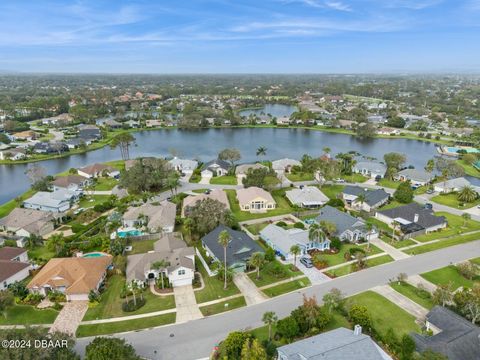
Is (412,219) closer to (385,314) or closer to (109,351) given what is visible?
(385,314)

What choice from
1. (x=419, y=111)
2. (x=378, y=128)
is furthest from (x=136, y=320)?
(x=419, y=111)

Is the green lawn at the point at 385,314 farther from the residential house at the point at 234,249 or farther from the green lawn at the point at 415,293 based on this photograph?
the residential house at the point at 234,249

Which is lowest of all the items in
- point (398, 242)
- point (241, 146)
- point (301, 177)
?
point (398, 242)

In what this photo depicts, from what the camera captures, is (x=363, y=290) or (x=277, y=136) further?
(x=277, y=136)

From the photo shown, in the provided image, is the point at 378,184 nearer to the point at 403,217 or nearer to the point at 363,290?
the point at 403,217

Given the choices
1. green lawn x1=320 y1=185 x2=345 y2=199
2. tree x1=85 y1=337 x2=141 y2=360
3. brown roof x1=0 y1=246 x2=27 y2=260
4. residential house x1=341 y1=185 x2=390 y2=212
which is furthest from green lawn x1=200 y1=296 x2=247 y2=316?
green lawn x1=320 y1=185 x2=345 y2=199

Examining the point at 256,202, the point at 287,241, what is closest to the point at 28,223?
the point at 256,202

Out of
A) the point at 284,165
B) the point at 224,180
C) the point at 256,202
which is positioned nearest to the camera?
the point at 256,202
